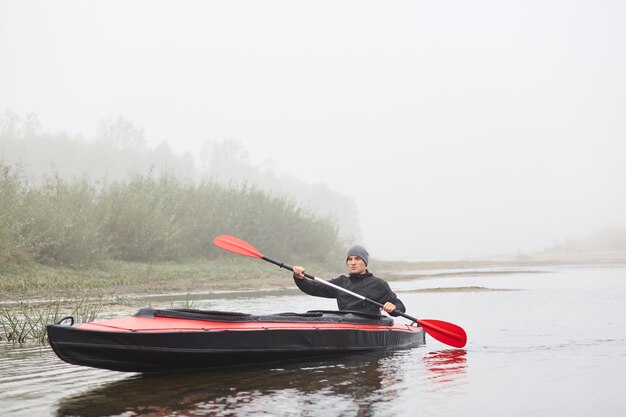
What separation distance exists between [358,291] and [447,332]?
129 centimetres

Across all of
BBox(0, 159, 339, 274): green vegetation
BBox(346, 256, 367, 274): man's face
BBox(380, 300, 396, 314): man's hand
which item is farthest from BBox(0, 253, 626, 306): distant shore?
BBox(380, 300, 396, 314): man's hand

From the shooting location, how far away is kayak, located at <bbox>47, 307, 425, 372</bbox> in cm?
729

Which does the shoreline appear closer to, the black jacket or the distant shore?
the distant shore

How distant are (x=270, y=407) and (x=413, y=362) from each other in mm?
3080

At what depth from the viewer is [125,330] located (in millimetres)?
7359

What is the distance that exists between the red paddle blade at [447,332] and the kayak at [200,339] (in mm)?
1097

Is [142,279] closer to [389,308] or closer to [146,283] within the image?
[146,283]

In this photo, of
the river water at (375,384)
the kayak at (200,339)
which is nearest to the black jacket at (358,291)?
the kayak at (200,339)

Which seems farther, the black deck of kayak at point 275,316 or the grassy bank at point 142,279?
the grassy bank at point 142,279

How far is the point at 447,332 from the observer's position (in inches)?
408

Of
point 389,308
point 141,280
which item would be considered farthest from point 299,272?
point 141,280

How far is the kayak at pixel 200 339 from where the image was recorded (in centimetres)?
729

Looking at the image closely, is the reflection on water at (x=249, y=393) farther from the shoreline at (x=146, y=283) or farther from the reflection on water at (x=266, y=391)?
the shoreline at (x=146, y=283)

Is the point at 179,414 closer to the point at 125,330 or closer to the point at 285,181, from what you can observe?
the point at 125,330
